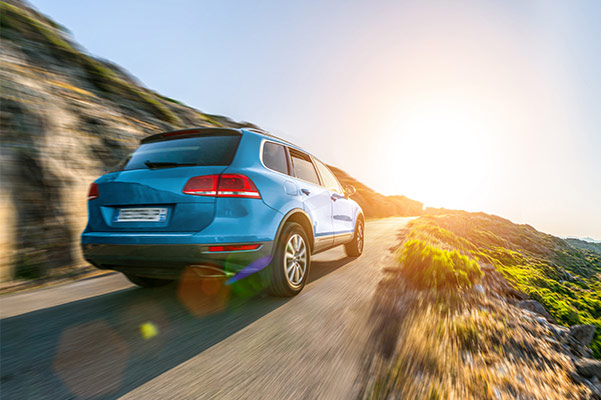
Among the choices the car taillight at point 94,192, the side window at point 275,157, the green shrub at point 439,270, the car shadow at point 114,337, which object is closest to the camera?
the car shadow at point 114,337

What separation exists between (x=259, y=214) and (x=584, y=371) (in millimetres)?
2508

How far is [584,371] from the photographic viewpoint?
197cm

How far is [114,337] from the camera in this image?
8.05 ft

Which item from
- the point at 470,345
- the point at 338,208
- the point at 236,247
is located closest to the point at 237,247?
the point at 236,247

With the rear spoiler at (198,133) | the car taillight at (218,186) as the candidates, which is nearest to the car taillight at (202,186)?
the car taillight at (218,186)

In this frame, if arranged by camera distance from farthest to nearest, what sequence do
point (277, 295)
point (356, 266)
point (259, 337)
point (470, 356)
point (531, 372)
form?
point (356, 266) < point (277, 295) < point (259, 337) < point (470, 356) < point (531, 372)

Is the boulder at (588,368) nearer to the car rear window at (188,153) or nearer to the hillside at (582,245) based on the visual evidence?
the car rear window at (188,153)

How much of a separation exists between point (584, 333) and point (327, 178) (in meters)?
3.57

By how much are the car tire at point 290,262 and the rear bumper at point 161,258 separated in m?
0.40

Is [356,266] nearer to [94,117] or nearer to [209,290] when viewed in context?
[209,290]

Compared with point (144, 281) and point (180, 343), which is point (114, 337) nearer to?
point (180, 343)

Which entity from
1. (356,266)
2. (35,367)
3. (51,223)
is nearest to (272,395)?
(35,367)

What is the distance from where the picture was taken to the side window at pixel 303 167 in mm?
4197

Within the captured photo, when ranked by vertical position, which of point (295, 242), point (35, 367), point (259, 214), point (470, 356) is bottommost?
point (35, 367)
